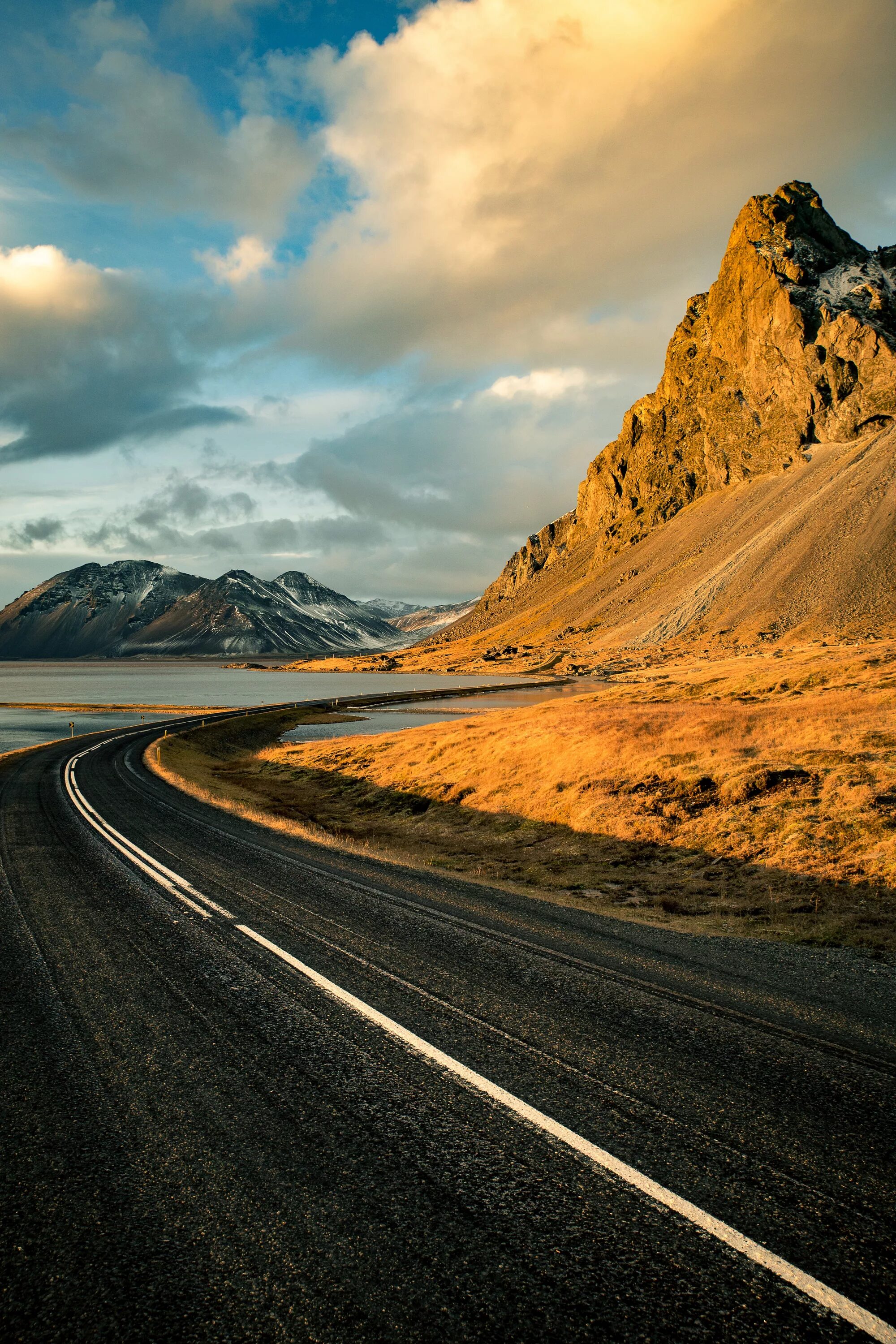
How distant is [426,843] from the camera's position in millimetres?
20703

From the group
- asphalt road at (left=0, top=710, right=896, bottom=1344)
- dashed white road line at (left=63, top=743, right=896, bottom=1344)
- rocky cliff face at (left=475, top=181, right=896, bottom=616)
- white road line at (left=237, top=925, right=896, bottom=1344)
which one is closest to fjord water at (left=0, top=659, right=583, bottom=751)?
asphalt road at (left=0, top=710, right=896, bottom=1344)

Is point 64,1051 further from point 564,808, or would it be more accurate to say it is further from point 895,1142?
point 564,808

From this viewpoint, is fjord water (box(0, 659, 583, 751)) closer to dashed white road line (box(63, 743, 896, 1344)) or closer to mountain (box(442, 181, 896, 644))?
mountain (box(442, 181, 896, 644))

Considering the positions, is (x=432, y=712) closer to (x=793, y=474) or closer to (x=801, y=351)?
(x=793, y=474)

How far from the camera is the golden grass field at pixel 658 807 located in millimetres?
12727

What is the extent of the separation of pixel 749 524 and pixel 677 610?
35.0 metres

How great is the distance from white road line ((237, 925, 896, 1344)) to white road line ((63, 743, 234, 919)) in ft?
16.9

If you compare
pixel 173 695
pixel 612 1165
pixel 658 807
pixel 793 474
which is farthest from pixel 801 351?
pixel 612 1165

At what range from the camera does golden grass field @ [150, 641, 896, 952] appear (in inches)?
501

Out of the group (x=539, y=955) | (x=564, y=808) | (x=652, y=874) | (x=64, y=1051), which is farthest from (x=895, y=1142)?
(x=564, y=808)

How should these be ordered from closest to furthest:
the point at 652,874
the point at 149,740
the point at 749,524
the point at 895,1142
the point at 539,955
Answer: the point at 895,1142 < the point at 539,955 < the point at 652,874 < the point at 149,740 < the point at 749,524

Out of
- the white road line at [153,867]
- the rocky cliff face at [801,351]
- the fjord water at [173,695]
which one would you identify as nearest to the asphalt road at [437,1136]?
the white road line at [153,867]

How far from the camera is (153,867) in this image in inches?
574

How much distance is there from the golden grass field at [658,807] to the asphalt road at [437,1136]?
3.55 meters
